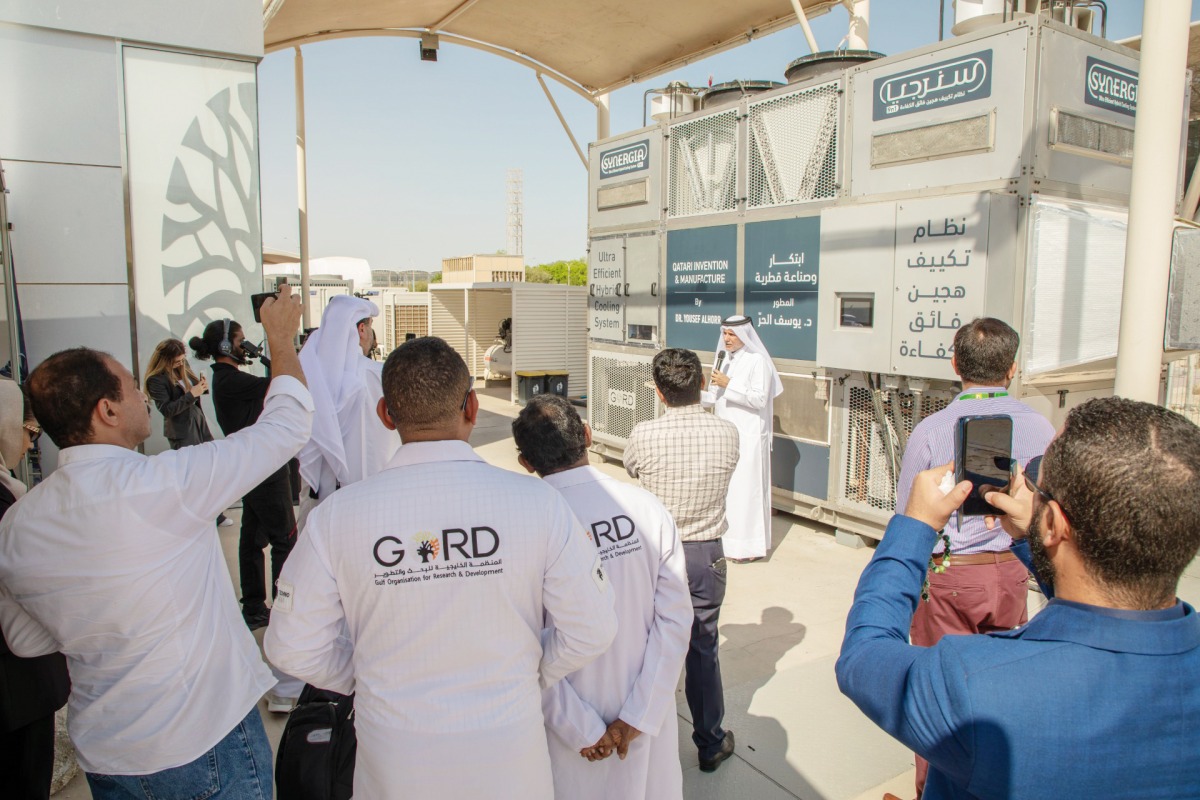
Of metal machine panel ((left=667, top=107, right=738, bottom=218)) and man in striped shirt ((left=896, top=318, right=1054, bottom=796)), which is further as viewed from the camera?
metal machine panel ((left=667, top=107, right=738, bottom=218))

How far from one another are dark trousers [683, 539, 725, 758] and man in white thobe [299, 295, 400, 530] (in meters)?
1.57

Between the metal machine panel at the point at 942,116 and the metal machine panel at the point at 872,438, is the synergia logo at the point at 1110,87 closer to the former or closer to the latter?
the metal machine panel at the point at 942,116

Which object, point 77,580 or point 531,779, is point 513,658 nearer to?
point 531,779

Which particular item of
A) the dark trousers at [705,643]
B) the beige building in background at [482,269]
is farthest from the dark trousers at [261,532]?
the beige building in background at [482,269]

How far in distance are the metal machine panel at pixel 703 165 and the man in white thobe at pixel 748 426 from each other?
165cm

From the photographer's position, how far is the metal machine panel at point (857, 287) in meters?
5.70

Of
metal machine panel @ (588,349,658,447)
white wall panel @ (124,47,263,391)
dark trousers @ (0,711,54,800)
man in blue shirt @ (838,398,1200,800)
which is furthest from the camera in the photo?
metal machine panel @ (588,349,658,447)

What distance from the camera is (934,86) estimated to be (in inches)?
215

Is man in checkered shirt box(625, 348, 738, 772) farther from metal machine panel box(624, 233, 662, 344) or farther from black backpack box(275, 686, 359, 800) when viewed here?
metal machine panel box(624, 233, 662, 344)

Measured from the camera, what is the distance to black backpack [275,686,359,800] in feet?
6.67

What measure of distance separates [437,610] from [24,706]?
1343mm

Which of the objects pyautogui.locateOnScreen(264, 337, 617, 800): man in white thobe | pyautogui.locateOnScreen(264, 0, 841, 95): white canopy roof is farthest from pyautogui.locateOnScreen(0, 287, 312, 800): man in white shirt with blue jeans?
pyautogui.locateOnScreen(264, 0, 841, 95): white canopy roof

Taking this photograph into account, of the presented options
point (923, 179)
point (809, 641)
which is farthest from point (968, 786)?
point (923, 179)

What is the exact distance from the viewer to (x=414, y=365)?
1.87m
